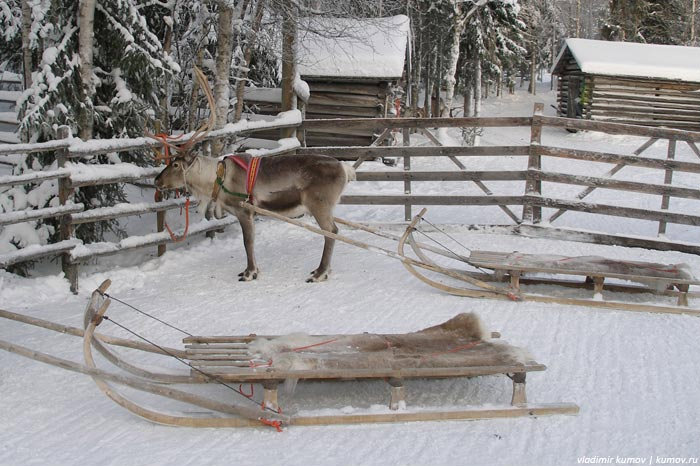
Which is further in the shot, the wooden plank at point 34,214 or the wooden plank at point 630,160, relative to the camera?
the wooden plank at point 630,160

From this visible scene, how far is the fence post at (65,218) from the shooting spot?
7356 mm

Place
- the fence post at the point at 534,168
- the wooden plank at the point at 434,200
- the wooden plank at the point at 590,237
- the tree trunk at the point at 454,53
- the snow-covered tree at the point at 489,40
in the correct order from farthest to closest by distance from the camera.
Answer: the snow-covered tree at the point at 489,40, the tree trunk at the point at 454,53, the wooden plank at the point at 434,200, the fence post at the point at 534,168, the wooden plank at the point at 590,237

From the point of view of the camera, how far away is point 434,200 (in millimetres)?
10297

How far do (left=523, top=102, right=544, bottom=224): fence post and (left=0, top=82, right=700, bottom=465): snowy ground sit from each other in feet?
1.53

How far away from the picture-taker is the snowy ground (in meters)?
4.23

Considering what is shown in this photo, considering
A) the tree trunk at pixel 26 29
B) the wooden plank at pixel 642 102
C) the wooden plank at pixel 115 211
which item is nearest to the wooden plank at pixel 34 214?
the wooden plank at pixel 115 211

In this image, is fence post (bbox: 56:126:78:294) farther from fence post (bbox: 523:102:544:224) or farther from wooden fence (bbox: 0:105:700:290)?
fence post (bbox: 523:102:544:224)

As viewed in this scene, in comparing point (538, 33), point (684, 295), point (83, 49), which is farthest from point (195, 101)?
point (538, 33)

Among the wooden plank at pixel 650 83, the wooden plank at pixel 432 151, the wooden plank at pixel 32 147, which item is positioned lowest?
the wooden plank at pixel 432 151

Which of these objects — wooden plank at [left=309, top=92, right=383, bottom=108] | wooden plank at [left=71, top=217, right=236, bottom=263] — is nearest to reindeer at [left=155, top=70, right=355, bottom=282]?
wooden plank at [left=71, top=217, right=236, bottom=263]

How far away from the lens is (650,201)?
13492mm

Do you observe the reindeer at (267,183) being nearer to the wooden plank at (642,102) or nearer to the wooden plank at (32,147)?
the wooden plank at (32,147)

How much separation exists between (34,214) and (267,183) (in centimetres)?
244

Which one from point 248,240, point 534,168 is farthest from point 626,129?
point 248,240
